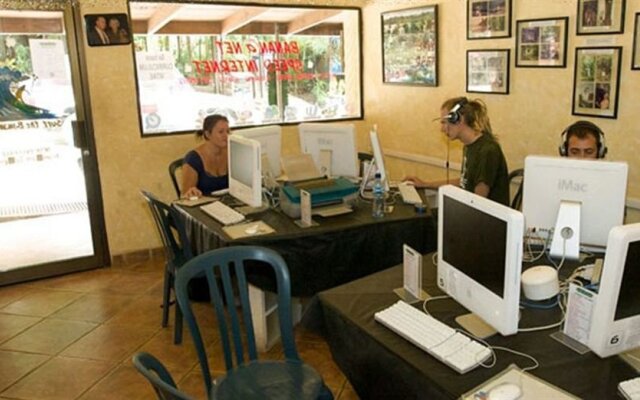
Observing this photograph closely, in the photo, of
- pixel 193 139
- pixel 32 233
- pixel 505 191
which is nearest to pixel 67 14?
pixel 193 139

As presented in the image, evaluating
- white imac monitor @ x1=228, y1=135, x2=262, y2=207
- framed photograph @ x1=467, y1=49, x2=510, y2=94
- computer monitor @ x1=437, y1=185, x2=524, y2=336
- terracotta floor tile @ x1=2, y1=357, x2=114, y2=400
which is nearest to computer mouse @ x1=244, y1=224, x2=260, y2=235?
white imac monitor @ x1=228, y1=135, x2=262, y2=207

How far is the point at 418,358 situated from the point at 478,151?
1891 millimetres

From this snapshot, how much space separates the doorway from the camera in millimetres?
4070

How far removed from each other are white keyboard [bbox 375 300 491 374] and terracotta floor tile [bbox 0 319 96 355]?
2331mm

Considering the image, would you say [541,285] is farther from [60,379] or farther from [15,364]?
[15,364]

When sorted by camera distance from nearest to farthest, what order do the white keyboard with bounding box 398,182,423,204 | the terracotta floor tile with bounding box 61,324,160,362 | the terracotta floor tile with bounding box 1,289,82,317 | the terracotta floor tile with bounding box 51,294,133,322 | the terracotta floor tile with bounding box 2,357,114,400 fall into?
the terracotta floor tile with bounding box 2,357,114,400 → the terracotta floor tile with bounding box 61,324,160,362 → the white keyboard with bounding box 398,182,423,204 → the terracotta floor tile with bounding box 51,294,133,322 → the terracotta floor tile with bounding box 1,289,82,317

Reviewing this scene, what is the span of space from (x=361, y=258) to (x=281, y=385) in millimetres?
1241

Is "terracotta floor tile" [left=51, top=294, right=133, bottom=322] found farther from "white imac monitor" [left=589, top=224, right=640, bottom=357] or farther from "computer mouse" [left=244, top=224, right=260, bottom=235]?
"white imac monitor" [left=589, top=224, right=640, bottom=357]

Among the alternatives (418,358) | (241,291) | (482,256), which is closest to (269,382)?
(241,291)

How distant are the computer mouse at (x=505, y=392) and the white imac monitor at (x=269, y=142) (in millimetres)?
2420

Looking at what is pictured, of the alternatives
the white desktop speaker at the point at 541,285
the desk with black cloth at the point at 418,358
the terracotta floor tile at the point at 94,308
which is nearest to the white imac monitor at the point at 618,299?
the desk with black cloth at the point at 418,358

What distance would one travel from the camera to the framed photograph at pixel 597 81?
3268 millimetres

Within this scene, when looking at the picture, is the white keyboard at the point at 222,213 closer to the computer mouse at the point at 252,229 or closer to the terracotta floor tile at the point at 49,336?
the computer mouse at the point at 252,229

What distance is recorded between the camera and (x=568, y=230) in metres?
2.24
